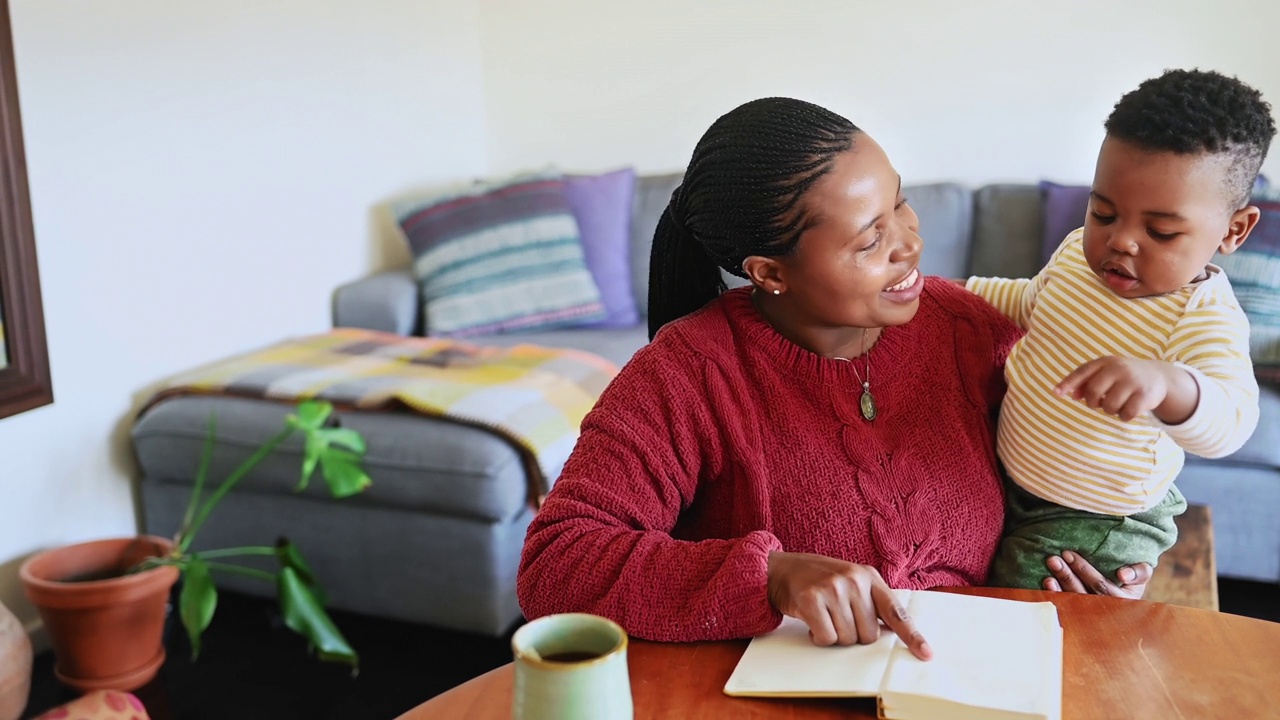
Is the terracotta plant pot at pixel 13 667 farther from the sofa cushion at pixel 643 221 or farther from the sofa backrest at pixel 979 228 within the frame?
the sofa cushion at pixel 643 221

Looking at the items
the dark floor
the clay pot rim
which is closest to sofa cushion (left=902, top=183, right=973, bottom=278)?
the dark floor

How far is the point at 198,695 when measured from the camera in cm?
215

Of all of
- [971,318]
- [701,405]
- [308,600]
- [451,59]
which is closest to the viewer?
[701,405]

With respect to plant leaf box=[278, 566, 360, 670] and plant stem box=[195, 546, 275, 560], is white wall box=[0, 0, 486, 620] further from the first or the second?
plant leaf box=[278, 566, 360, 670]

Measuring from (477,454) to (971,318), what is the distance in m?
1.26

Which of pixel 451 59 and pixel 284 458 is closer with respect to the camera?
pixel 284 458

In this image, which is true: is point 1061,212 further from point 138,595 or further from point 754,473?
point 138,595

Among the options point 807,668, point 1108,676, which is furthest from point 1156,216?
point 807,668

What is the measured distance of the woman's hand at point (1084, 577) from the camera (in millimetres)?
1114

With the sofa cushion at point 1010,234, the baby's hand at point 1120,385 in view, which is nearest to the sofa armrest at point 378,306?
the sofa cushion at point 1010,234

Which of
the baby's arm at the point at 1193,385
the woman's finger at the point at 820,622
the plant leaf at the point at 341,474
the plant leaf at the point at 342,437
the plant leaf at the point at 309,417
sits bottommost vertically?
A: the plant leaf at the point at 341,474

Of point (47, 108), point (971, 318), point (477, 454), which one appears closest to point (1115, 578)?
point (971, 318)

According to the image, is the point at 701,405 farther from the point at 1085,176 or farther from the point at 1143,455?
the point at 1085,176

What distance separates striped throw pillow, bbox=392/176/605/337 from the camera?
310cm
